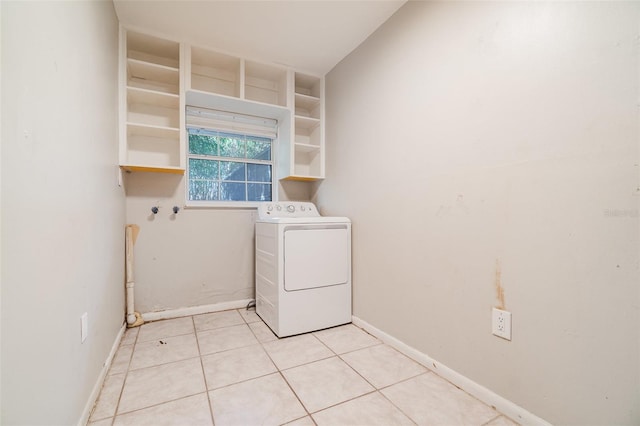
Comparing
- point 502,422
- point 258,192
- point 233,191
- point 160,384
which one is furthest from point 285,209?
point 502,422

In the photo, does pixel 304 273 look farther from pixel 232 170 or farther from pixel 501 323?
pixel 232 170

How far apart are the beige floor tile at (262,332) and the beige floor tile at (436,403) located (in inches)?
37.4

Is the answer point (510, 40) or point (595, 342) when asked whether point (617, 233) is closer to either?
point (595, 342)

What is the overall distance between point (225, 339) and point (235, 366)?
420mm

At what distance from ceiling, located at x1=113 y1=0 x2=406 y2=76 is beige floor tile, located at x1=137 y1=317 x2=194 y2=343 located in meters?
2.35

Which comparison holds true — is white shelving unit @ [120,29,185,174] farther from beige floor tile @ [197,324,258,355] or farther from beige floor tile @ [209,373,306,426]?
beige floor tile @ [209,373,306,426]

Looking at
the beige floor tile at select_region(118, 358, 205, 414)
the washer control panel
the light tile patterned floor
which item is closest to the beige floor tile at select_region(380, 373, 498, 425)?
the light tile patterned floor

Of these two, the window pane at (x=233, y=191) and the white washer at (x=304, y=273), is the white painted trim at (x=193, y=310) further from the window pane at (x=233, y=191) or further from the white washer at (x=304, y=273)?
the window pane at (x=233, y=191)

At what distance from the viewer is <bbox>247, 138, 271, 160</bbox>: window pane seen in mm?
3014

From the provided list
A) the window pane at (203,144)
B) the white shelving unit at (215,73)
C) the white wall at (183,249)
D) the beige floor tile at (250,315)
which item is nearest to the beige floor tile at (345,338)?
the beige floor tile at (250,315)

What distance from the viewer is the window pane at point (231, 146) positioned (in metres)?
2.87

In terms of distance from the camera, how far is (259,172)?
305cm

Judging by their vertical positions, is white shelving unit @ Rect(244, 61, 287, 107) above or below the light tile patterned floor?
above

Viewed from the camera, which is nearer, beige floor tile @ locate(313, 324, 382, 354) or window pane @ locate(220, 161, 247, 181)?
beige floor tile @ locate(313, 324, 382, 354)
